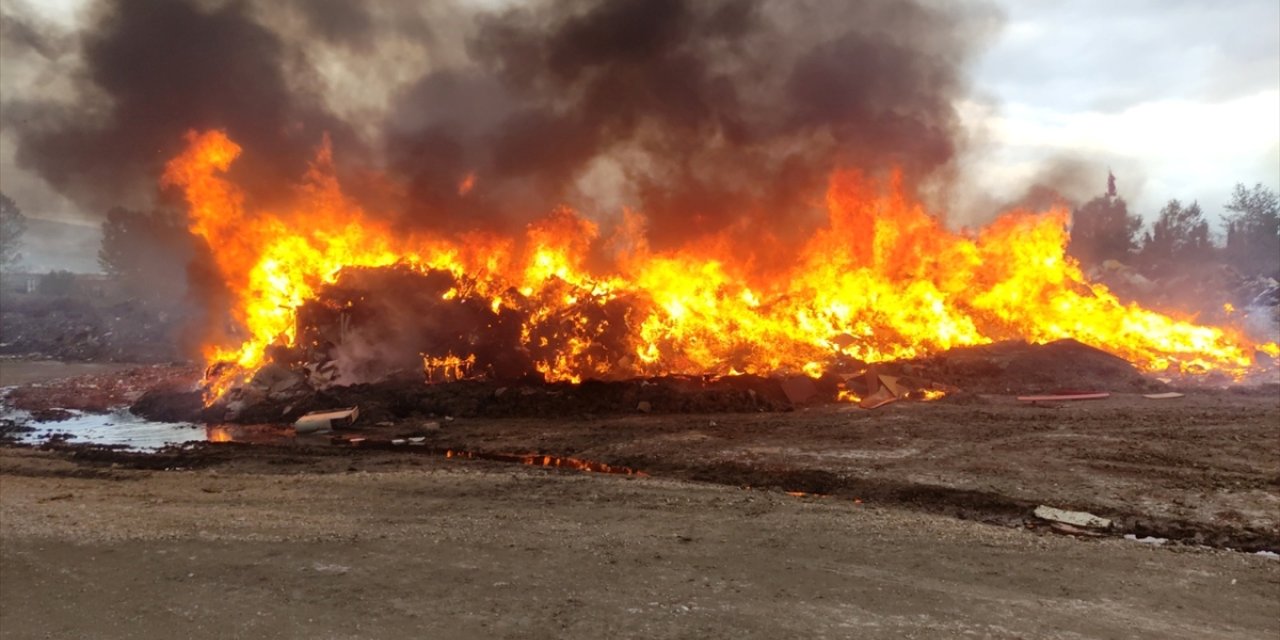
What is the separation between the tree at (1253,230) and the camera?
50844 mm

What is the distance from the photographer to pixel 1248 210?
57125 millimetres

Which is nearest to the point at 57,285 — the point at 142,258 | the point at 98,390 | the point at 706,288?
the point at 142,258

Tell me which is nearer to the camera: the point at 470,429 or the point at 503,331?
the point at 470,429

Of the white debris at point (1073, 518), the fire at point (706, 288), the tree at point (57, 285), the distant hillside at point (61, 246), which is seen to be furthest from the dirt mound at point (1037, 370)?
the distant hillside at point (61, 246)

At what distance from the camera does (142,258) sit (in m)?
60.5

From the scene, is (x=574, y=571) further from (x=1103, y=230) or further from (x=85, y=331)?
(x=1103, y=230)

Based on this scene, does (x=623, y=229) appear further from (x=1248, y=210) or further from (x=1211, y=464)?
(x=1248, y=210)

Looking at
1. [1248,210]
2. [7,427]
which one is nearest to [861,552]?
[7,427]

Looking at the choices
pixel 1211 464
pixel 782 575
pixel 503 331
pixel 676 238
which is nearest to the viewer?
pixel 782 575

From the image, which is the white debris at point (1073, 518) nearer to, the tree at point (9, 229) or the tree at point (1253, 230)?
the tree at point (1253, 230)

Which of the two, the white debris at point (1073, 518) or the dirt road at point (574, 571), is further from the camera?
the white debris at point (1073, 518)

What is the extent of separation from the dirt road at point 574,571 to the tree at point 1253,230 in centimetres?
5455

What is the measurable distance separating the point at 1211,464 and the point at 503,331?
62.4ft

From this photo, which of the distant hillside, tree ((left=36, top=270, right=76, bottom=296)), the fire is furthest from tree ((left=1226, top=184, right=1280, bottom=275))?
the distant hillside
